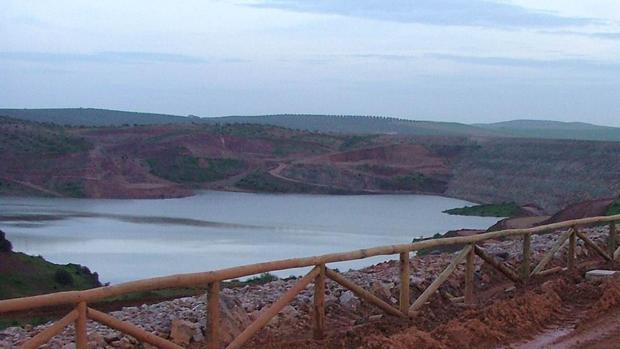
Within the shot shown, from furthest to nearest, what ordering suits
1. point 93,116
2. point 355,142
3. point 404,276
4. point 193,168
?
point 93,116, point 355,142, point 193,168, point 404,276

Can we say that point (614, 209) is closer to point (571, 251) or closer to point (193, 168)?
point (571, 251)

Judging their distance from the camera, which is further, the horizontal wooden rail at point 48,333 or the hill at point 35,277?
the hill at point 35,277

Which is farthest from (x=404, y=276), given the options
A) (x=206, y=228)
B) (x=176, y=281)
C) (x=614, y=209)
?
(x=206, y=228)

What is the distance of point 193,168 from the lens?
67.4 metres

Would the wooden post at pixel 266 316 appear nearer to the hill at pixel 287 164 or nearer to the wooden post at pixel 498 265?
the wooden post at pixel 498 265

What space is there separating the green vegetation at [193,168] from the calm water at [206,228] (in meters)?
5.89

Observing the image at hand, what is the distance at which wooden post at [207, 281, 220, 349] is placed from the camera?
654cm

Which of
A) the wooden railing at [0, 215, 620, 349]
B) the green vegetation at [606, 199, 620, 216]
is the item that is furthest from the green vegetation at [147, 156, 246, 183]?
the wooden railing at [0, 215, 620, 349]

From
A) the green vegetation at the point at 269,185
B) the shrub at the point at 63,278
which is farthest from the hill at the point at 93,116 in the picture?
the shrub at the point at 63,278

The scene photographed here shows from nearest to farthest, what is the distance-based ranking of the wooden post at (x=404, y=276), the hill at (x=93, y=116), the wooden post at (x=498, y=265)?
the wooden post at (x=404, y=276) < the wooden post at (x=498, y=265) < the hill at (x=93, y=116)

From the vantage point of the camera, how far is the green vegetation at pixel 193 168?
217 ft

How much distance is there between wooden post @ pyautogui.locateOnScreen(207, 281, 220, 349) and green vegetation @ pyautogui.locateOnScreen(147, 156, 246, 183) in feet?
194

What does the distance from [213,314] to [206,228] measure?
32665 mm

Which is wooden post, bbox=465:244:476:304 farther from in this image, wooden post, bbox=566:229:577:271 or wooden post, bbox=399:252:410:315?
wooden post, bbox=566:229:577:271
